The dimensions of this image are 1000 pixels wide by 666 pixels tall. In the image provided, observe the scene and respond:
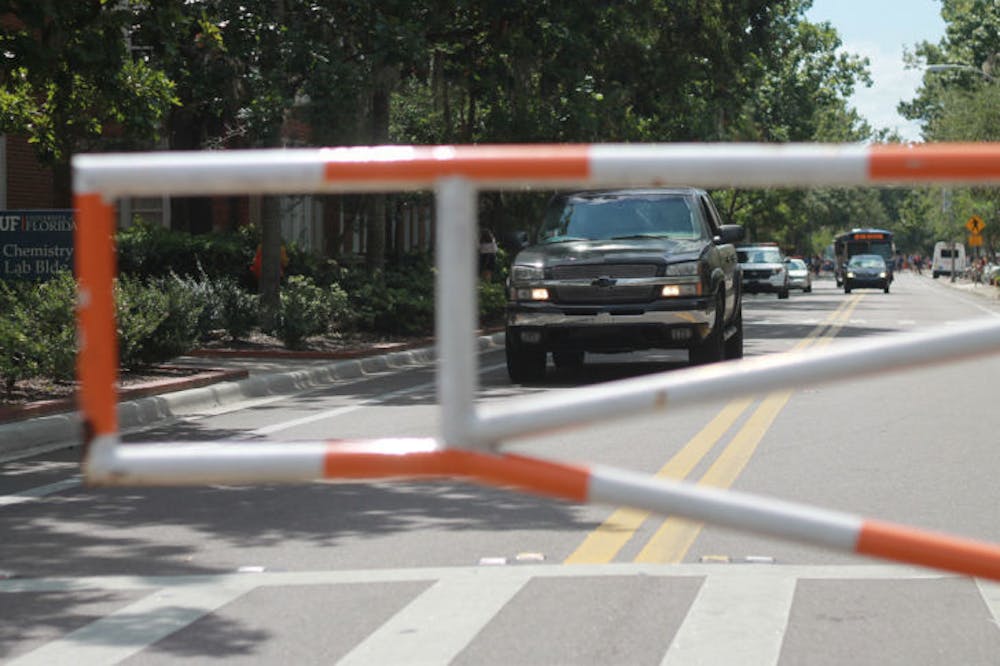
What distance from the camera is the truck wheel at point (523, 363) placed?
57.8ft

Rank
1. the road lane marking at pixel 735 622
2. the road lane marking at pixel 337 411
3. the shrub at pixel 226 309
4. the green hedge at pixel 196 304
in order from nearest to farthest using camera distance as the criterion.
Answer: the road lane marking at pixel 735 622
the road lane marking at pixel 337 411
the green hedge at pixel 196 304
the shrub at pixel 226 309

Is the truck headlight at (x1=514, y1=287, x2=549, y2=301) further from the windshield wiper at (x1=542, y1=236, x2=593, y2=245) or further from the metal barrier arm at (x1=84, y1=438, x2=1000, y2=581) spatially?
the metal barrier arm at (x1=84, y1=438, x2=1000, y2=581)

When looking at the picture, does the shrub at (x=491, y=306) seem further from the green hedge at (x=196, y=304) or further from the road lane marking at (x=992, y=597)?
the road lane marking at (x=992, y=597)

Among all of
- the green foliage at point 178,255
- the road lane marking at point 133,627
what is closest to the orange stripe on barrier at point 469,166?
the road lane marking at point 133,627

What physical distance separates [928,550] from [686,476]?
24.9 feet

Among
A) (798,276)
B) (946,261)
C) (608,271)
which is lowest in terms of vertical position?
Result: (946,261)

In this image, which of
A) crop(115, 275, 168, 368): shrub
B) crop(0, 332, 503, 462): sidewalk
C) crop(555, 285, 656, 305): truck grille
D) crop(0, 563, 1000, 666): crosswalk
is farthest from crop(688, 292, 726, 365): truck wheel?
crop(0, 563, 1000, 666): crosswalk

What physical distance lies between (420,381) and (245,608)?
1185cm

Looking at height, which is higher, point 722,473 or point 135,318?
point 135,318

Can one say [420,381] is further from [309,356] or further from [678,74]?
[678,74]

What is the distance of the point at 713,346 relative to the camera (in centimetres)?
1744

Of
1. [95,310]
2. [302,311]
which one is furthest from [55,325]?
[95,310]

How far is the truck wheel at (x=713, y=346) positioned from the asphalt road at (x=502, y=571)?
5106mm

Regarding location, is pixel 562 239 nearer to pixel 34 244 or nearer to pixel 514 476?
pixel 34 244
